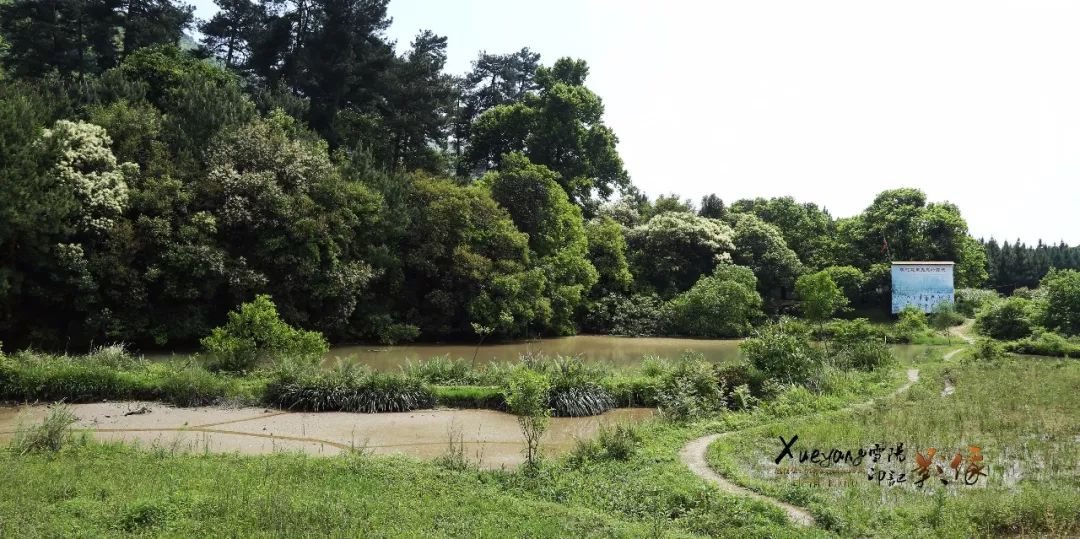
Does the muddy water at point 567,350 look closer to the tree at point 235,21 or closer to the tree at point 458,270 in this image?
the tree at point 458,270

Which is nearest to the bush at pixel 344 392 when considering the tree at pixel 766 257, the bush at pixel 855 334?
the bush at pixel 855 334

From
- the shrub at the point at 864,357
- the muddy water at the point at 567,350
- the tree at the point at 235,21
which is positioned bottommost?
the muddy water at the point at 567,350

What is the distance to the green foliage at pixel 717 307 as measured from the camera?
37406 mm

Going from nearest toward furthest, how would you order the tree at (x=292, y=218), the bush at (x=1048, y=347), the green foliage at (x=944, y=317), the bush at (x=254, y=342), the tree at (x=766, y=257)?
the bush at (x=254, y=342)
the tree at (x=292, y=218)
the bush at (x=1048, y=347)
the green foliage at (x=944, y=317)
the tree at (x=766, y=257)

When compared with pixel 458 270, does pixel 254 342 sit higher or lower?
lower

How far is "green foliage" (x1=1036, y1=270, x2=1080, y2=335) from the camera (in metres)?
32.0

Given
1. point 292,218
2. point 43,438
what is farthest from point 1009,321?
point 43,438

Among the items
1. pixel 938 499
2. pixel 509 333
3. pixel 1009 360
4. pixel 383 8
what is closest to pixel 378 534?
pixel 938 499

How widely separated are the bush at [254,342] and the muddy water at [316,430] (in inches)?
120

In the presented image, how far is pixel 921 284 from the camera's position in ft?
135

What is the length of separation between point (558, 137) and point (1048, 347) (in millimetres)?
27329

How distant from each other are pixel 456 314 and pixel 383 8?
17.7 metres

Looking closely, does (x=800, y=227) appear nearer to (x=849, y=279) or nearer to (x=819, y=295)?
(x=849, y=279)

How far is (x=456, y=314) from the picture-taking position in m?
32.2
